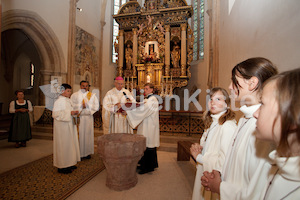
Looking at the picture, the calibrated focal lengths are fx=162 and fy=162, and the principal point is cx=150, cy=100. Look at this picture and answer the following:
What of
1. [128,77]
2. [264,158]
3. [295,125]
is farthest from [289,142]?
[128,77]

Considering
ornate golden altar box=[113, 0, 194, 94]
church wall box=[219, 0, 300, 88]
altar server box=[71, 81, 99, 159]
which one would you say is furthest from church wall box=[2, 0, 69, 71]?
church wall box=[219, 0, 300, 88]

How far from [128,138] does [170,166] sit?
4.61 ft

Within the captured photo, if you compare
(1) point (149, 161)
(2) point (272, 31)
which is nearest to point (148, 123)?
(1) point (149, 161)

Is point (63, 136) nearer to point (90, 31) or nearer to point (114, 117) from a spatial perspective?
point (114, 117)

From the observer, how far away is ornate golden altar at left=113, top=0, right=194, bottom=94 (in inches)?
388

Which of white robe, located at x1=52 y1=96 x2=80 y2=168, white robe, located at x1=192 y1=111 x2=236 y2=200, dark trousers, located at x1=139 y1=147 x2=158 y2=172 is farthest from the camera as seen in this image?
dark trousers, located at x1=139 y1=147 x2=158 y2=172

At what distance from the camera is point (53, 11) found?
7.18m

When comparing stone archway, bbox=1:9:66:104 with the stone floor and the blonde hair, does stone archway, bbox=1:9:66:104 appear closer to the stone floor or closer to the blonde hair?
the stone floor

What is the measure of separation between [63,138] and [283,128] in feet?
11.9

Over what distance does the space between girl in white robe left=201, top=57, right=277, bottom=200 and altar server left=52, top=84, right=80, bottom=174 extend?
9.84 ft

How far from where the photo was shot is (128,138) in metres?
3.25

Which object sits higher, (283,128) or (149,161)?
(283,128)

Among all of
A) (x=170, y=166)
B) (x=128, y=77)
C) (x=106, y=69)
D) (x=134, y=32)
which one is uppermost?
(x=134, y=32)

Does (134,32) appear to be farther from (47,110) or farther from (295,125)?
(295,125)
